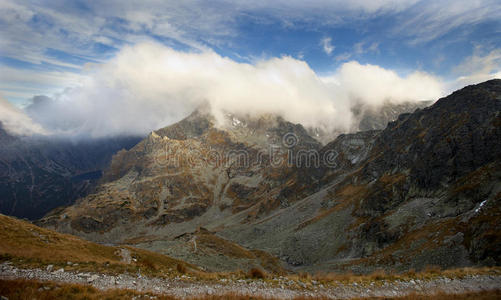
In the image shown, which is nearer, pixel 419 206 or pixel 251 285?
pixel 251 285

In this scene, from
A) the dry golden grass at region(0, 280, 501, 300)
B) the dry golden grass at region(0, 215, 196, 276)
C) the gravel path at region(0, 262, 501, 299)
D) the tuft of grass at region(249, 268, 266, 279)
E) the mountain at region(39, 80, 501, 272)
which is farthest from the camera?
the mountain at region(39, 80, 501, 272)

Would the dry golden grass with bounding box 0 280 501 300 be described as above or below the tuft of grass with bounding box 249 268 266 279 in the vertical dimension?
above

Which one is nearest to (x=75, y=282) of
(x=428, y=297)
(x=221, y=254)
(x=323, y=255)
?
(x=428, y=297)

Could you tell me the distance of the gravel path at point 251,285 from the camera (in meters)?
16.6

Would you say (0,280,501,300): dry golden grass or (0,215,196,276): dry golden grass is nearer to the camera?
(0,280,501,300): dry golden grass

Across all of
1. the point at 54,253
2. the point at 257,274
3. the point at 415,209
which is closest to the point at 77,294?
the point at 257,274

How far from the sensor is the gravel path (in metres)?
16.6

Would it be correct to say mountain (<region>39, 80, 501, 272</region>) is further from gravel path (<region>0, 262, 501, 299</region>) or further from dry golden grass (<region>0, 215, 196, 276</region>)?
dry golden grass (<region>0, 215, 196, 276</region>)

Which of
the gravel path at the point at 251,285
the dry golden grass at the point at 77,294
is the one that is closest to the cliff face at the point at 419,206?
the gravel path at the point at 251,285

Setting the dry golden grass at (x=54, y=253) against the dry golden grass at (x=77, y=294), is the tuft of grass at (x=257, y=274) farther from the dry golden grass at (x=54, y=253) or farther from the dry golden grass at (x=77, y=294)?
the dry golden grass at (x=54, y=253)

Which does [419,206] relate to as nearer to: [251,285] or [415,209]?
[415,209]

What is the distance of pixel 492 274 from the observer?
19797 millimetres

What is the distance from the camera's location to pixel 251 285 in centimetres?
1809

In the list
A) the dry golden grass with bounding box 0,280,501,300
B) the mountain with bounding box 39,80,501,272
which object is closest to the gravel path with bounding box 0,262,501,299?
the dry golden grass with bounding box 0,280,501,300
